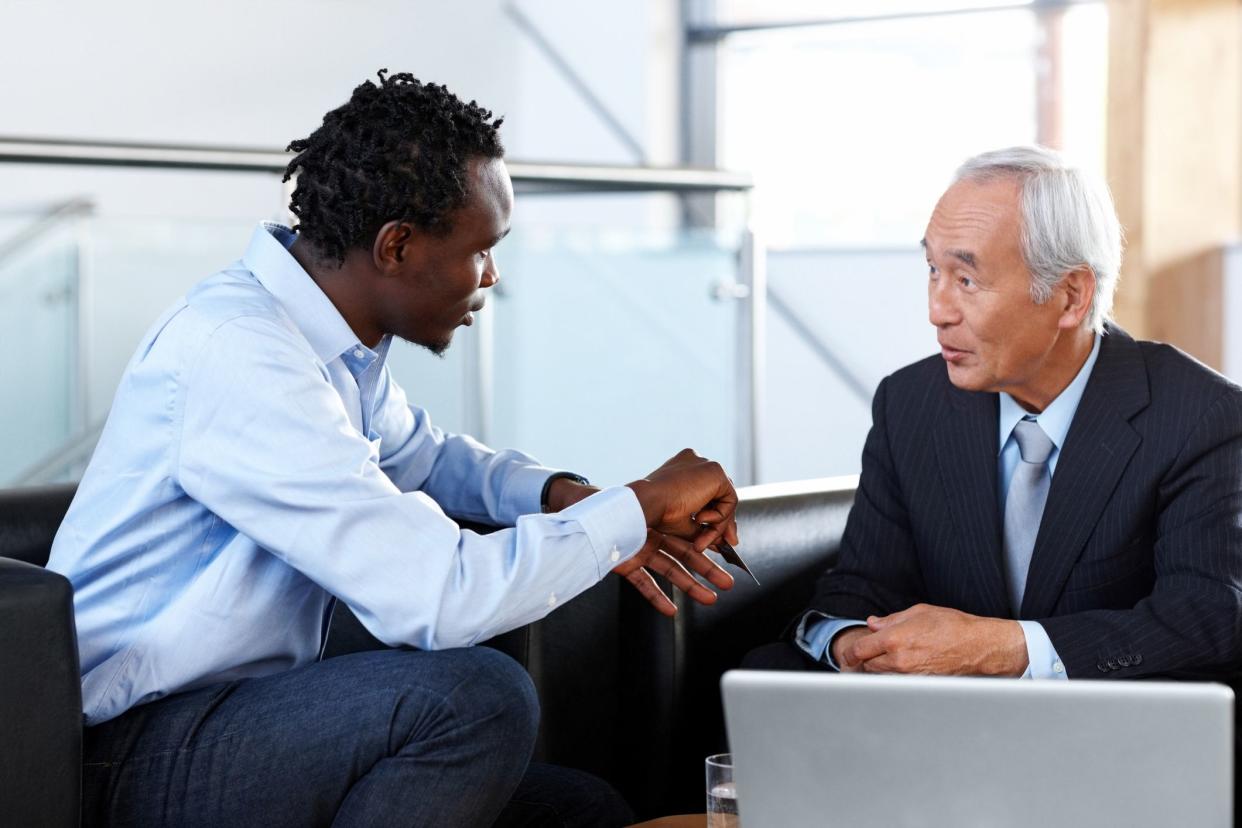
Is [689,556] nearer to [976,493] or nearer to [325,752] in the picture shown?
[976,493]

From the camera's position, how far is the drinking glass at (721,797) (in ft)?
4.83

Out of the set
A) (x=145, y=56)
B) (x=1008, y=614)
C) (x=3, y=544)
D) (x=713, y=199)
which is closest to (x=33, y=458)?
(x=3, y=544)

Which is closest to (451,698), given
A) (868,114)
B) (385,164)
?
(385,164)

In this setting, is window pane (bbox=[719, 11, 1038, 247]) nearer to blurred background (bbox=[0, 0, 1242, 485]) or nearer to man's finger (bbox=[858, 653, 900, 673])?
blurred background (bbox=[0, 0, 1242, 485])

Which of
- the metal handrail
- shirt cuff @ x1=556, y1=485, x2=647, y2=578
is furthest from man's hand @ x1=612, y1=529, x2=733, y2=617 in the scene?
the metal handrail

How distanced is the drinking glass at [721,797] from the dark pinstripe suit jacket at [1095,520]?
0.58 metres

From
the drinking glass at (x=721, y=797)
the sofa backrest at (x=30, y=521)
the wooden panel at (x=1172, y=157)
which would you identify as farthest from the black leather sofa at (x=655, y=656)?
the wooden panel at (x=1172, y=157)

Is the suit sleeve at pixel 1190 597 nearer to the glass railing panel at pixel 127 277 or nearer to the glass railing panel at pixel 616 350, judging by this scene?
the glass railing panel at pixel 616 350

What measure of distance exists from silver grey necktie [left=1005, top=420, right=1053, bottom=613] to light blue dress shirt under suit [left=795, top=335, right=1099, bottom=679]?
0.04 ft

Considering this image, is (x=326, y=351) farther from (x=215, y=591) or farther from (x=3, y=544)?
(x=3, y=544)

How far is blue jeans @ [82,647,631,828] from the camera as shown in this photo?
5.39 ft

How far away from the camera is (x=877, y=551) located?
215cm

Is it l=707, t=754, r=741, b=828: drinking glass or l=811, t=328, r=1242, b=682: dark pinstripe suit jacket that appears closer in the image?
l=707, t=754, r=741, b=828: drinking glass

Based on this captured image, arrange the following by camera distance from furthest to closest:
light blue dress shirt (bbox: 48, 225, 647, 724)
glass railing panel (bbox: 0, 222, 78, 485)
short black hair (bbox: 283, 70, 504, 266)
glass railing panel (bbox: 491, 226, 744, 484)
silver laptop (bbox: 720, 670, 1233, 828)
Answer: glass railing panel (bbox: 491, 226, 744, 484) → glass railing panel (bbox: 0, 222, 78, 485) → short black hair (bbox: 283, 70, 504, 266) → light blue dress shirt (bbox: 48, 225, 647, 724) → silver laptop (bbox: 720, 670, 1233, 828)
